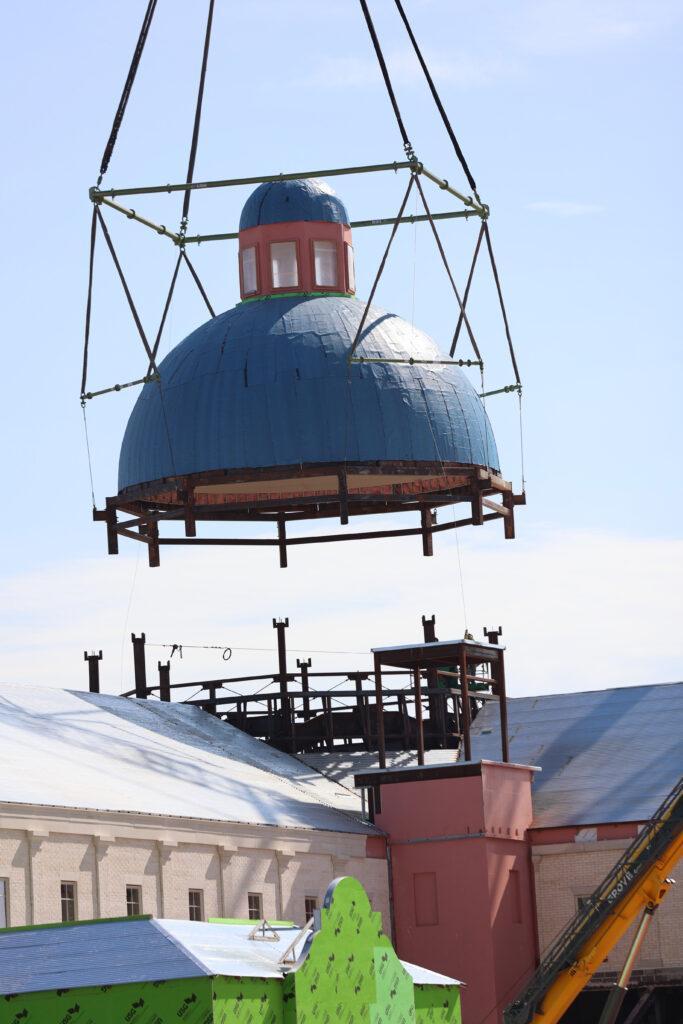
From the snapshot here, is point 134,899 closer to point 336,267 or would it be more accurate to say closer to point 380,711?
point 380,711

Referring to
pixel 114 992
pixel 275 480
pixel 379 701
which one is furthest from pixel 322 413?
pixel 114 992

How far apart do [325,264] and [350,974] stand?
2677 cm

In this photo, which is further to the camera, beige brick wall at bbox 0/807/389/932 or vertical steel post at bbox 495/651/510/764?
vertical steel post at bbox 495/651/510/764

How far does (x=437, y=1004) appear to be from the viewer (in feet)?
111

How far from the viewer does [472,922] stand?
162 ft

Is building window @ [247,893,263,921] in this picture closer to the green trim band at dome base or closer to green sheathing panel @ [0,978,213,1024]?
the green trim band at dome base

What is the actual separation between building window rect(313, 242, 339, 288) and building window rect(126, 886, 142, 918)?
17091 mm

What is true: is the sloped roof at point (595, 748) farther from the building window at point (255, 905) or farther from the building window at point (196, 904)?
the building window at point (196, 904)

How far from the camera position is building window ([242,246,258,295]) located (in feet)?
175

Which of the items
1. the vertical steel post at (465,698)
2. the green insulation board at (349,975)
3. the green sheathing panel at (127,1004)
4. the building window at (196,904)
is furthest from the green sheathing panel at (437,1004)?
the vertical steel post at (465,698)

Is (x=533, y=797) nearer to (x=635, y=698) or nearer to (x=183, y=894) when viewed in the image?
(x=635, y=698)

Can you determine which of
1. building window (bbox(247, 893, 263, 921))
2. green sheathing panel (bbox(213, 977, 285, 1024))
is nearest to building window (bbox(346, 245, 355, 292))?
building window (bbox(247, 893, 263, 921))

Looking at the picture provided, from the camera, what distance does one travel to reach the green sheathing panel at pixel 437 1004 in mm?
33125

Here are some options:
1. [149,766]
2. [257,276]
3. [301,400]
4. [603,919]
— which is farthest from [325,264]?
[603,919]
